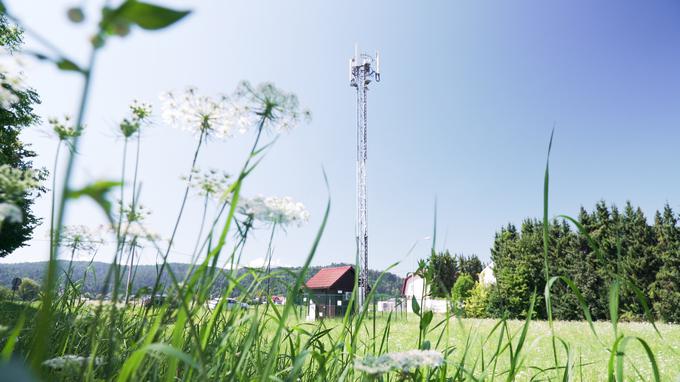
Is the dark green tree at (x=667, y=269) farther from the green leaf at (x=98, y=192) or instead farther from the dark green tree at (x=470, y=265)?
the green leaf at (x=98, y=192)

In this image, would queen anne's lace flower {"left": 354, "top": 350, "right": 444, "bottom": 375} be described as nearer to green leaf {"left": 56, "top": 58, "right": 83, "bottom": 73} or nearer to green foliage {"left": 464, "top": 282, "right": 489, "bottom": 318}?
green leaf {"left": 56, "top": 58, "right": 83, "bottom": 73}

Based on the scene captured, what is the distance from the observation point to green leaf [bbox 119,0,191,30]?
0.41 metres

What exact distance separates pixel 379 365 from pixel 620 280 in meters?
0.77

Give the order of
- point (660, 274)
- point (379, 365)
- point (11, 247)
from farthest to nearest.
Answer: point (660, 274) → point (11, 247) → point (379, 365)

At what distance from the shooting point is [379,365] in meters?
0.98

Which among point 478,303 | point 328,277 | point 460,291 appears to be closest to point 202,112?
point 460,291

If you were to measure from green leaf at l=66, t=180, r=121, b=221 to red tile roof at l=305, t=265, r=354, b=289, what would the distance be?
2652 cm

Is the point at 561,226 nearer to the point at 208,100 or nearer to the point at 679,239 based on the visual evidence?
the point at 679,239

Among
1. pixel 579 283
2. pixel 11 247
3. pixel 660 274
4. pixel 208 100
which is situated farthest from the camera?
pixel 579 283

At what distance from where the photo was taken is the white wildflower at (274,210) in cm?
94

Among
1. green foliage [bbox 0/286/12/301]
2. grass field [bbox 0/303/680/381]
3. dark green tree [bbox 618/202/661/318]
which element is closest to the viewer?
grass field [bbox 0/303/680/381]

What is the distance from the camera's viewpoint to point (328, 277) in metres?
27.6

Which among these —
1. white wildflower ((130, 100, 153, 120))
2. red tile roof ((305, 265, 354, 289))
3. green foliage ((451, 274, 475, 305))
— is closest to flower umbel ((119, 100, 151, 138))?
white wildflower ((130, 100, 153, 120))

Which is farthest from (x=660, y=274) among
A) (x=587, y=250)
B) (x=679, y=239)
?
(x=587, y=250)
